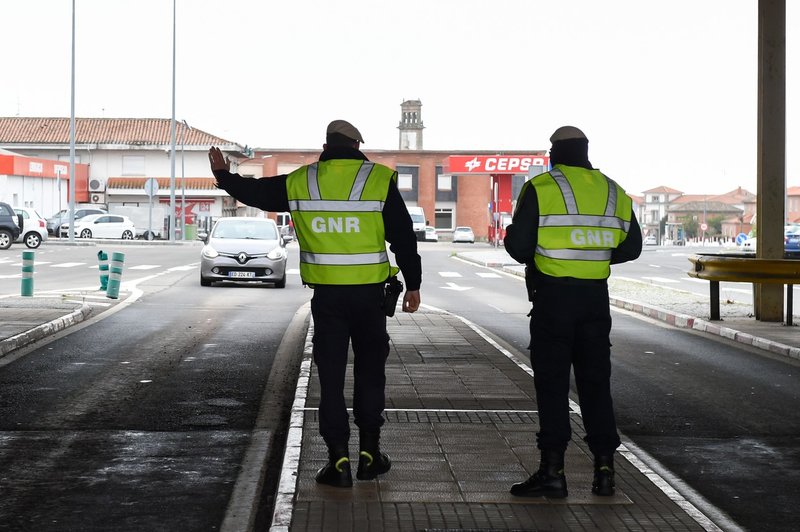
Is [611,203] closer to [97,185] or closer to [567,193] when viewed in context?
[567,193]

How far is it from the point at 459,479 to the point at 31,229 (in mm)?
44024

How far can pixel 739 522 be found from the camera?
6051mm

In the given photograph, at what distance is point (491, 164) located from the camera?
76.9 m

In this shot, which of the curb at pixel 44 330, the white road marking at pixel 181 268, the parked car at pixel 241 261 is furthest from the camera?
the white road marking at pixel 181 268

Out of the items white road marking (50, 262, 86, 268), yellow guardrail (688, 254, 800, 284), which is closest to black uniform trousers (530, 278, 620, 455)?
yellow guardrail (688, 254, 800, 284)

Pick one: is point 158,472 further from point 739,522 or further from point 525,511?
point 739,522

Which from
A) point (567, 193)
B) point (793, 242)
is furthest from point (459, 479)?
point (793, 242)

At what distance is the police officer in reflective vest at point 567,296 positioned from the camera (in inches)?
246

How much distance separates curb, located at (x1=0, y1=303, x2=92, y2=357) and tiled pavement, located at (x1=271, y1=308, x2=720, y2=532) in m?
→ 4.49

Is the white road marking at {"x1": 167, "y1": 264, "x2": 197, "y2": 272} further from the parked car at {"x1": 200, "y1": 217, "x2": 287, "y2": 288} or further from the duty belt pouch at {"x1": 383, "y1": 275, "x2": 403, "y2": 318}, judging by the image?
the duty belt pouch at {"x1": 383, "y1": 275, "x2": 403, "y2": 318}

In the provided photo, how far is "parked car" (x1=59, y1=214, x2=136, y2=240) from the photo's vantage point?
6500cm

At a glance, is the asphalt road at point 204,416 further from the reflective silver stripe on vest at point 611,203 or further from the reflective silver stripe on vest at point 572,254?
the reflective silver stripe on vest at point 611,203

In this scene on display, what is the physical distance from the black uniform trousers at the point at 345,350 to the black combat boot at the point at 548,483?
0.87 metres

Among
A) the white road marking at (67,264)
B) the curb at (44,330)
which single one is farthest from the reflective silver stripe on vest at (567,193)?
the white road marking at (67,264)
